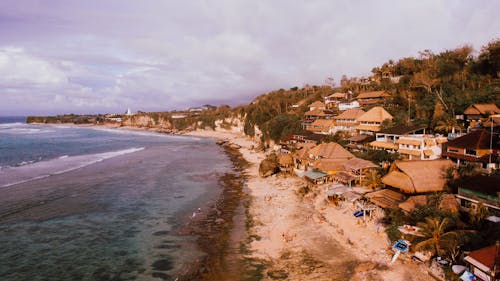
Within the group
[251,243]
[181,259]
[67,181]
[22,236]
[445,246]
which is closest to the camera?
[445,246]

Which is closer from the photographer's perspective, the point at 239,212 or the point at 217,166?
the point at 239,212

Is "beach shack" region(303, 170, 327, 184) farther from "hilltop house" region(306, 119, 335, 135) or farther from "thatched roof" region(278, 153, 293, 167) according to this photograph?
"hilltop house" region(306, 119, 335, 135)

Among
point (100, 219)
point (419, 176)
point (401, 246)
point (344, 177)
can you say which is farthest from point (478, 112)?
point (100, 219)

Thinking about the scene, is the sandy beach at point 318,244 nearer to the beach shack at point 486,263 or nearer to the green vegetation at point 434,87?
the beach shack at point 486,263

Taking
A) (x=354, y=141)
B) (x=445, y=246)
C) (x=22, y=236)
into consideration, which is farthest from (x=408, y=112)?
(x=22, y=236)

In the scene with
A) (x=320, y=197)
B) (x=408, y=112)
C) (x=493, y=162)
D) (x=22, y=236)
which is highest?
(x=408, y=112)

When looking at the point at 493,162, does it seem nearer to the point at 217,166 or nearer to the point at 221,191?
the point at 221,191
